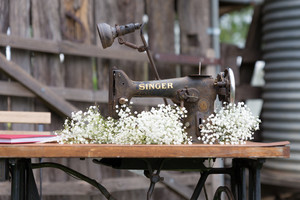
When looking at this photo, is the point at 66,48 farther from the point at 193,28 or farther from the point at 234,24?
the point at 234,24

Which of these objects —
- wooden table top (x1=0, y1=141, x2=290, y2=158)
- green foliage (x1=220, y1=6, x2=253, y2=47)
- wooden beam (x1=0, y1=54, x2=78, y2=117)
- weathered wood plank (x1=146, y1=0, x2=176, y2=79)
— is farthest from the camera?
green foliage (x1=220, y1=6, x2=253, y2=47)

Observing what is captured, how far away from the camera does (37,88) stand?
319 centimetres

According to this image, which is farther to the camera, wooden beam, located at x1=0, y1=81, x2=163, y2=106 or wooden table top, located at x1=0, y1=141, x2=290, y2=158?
wooden beam, located at x1=0, y1=81, x2=163, y2=106

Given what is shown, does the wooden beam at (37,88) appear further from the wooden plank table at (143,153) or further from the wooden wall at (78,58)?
the wooden plank table at (143,153)

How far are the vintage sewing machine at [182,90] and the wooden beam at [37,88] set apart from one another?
3.90 ft

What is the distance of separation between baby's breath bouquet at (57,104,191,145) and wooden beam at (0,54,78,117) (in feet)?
4.08

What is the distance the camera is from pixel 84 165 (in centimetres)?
349

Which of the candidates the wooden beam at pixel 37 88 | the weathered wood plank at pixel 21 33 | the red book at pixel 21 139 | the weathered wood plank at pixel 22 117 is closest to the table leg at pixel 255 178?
the red book at pixel 21 139

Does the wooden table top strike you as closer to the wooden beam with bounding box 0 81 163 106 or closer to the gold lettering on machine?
the gold lettering on machine

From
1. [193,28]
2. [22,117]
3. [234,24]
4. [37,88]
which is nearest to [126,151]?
[22,117]

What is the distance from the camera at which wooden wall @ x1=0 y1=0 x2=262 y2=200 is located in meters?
3.18

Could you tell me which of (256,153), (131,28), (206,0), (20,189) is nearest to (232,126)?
(256,153)

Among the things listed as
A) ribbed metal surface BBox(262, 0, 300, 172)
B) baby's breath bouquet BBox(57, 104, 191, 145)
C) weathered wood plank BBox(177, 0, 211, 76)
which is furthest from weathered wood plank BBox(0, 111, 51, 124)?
ribbed metal surface BBox(262, 0, 300, 172)

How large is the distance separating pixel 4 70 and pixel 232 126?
176cm
